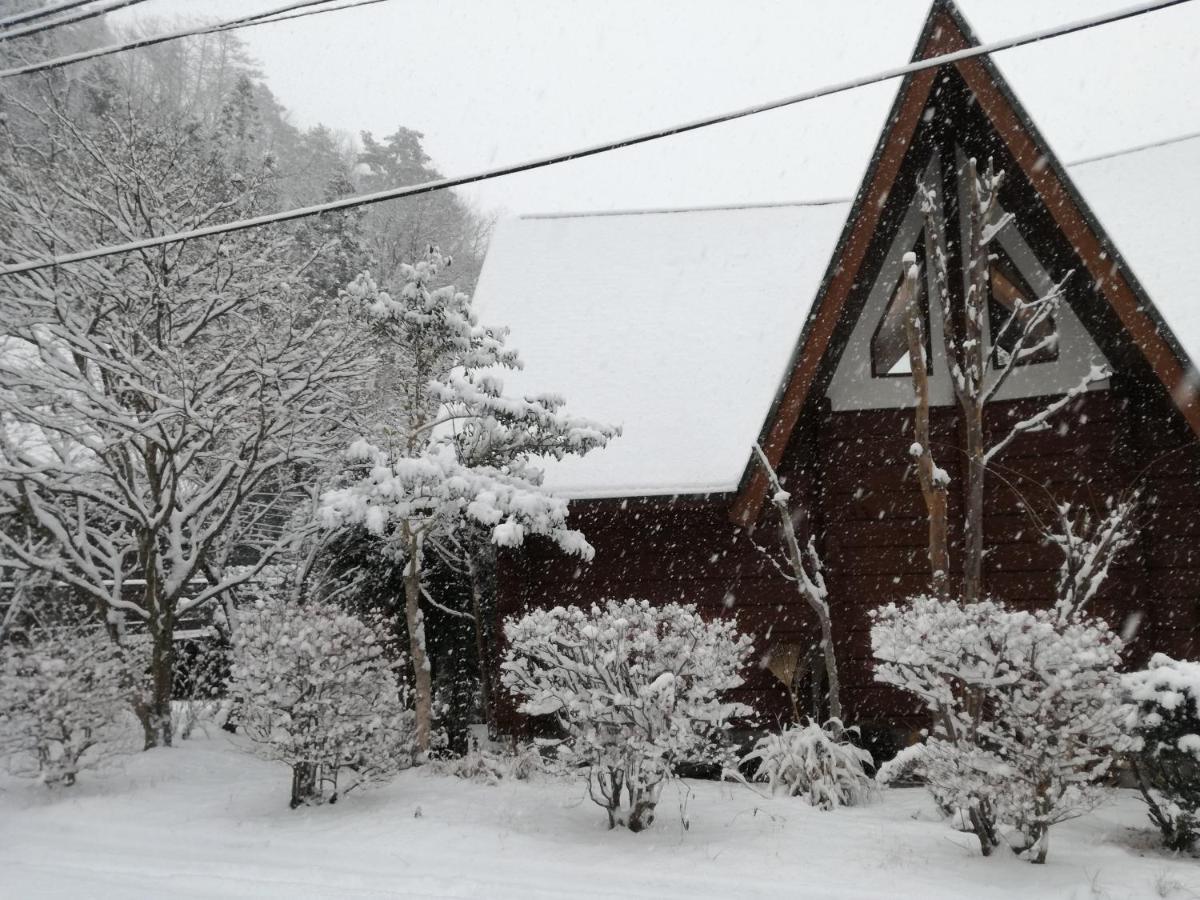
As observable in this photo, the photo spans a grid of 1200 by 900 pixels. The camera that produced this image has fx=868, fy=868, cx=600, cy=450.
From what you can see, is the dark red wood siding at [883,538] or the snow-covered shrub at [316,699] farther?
the dark red wood siding at [883,538]

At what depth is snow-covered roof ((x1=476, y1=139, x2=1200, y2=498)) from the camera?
992 centimetres

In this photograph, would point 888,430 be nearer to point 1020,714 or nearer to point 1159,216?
point 1020,714

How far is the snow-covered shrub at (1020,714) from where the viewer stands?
545 centimetres

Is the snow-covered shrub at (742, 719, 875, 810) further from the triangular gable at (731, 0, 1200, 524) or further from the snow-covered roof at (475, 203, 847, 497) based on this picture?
the snow-covered roof at (475, 203, 847, 497)

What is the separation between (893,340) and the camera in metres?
9.88

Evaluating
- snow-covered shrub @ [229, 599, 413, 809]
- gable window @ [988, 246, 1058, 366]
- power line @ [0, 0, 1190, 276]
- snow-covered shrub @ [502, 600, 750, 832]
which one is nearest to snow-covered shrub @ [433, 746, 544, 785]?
snow-covered shrub @ [229, 599, 413, 809]

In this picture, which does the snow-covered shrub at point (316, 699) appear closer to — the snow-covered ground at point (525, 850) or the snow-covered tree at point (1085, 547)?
the snow-covered ground at point (525, 850)

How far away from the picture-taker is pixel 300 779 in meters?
7.73

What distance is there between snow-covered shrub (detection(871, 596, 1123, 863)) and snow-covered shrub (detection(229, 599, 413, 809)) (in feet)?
14.7

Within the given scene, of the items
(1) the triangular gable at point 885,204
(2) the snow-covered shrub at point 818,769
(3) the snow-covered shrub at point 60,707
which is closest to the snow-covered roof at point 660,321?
(1) the triangular gable at point 885,204

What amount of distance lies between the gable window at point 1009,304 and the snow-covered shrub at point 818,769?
15.2 feet

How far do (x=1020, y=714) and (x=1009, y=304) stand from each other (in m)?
5.43

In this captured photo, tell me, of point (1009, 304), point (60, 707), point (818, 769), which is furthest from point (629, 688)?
point (1009, 304)

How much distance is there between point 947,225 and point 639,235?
228 inches
